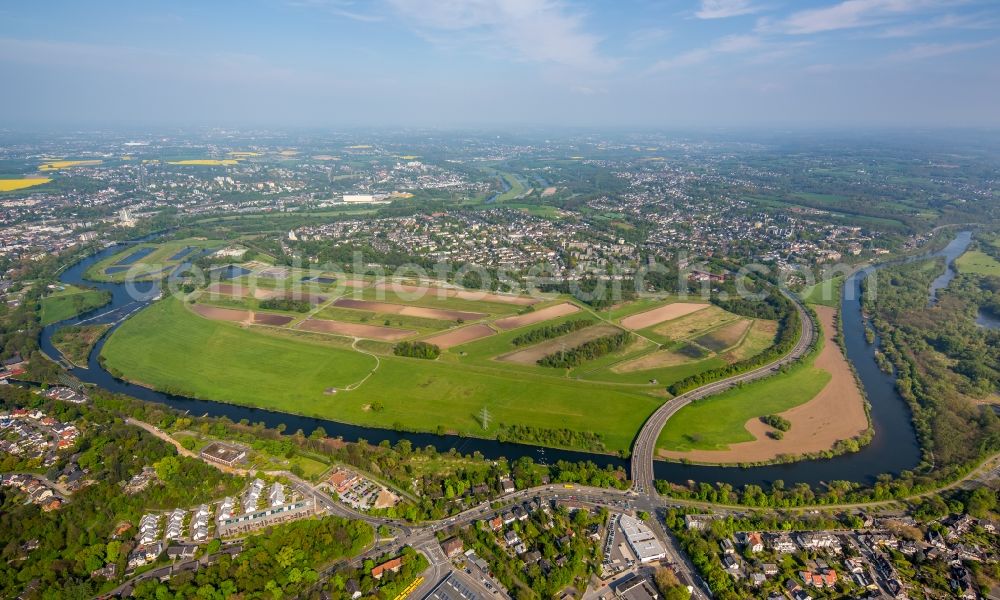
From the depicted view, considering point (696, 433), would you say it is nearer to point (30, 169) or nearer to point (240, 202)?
point (240, 202)

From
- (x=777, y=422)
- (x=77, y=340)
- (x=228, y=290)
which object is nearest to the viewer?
(x=777, y=422)

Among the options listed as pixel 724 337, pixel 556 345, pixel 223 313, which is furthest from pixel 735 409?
pixel 223 313

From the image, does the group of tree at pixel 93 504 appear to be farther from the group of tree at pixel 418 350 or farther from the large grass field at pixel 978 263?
the large grass field at pixel 978 263

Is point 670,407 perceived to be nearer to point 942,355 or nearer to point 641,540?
point 641,540

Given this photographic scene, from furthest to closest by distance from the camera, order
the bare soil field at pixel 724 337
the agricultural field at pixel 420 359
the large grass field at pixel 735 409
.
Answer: the bare soil field at pixel 724 337 < the agricultural field at pixel 420 359 < the large grass field at pixel 735 409

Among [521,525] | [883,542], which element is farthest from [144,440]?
[883,542]

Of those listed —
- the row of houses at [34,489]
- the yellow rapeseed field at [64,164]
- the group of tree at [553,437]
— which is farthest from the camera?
the yellow rapeseed field at [64,164]

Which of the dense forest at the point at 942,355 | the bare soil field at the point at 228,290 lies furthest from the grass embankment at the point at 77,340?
the dense forest at the point at 942,355
